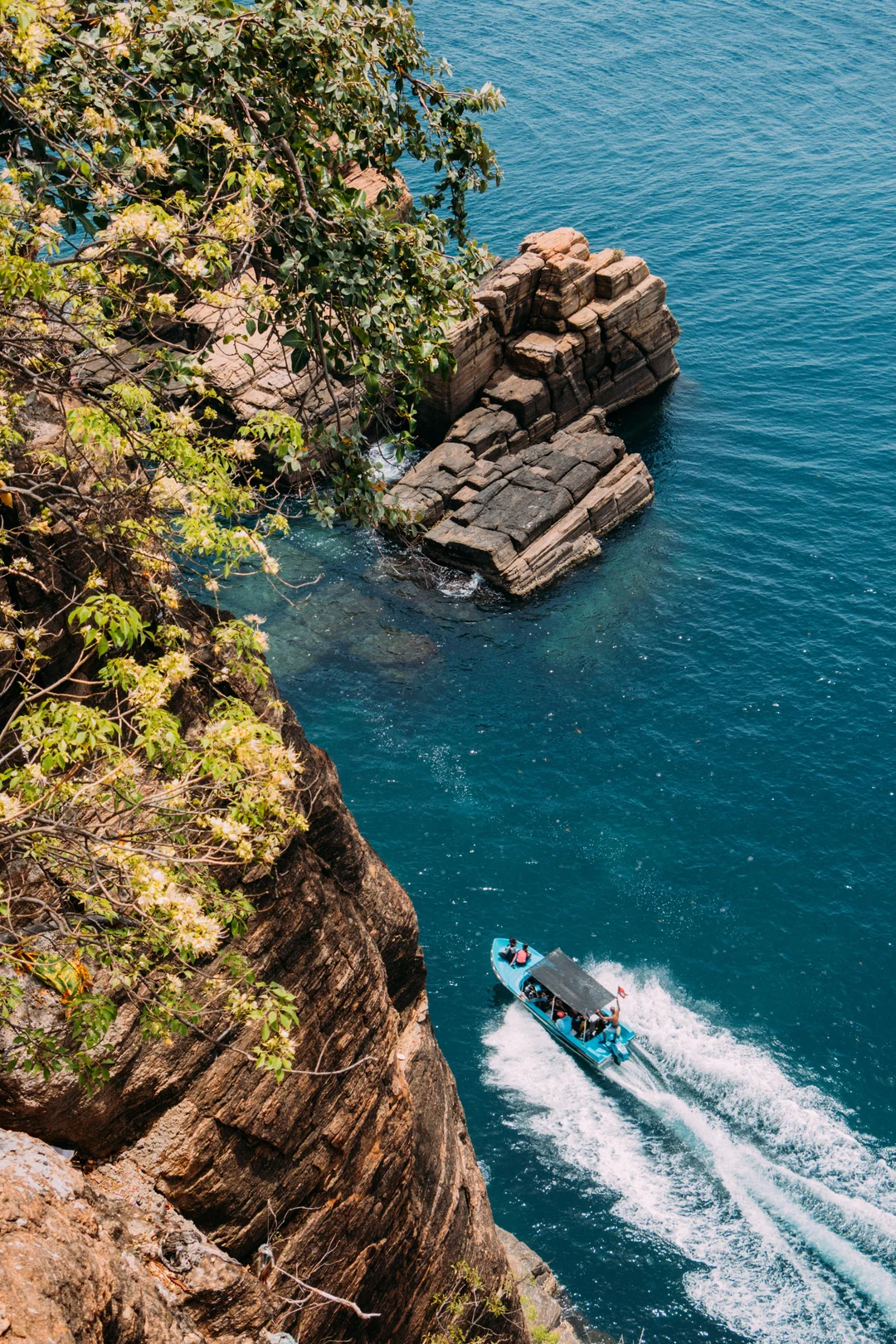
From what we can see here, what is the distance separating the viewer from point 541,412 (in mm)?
61750

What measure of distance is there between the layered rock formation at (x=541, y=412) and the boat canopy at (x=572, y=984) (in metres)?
20.7

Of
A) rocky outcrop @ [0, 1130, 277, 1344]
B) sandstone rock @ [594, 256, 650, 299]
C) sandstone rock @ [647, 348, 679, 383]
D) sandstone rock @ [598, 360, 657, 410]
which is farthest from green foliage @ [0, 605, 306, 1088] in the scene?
sandstone rock @ [647, 348, 679, 383]

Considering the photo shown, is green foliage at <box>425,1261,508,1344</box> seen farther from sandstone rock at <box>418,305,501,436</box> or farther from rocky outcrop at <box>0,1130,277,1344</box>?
sandstone rock at <box>418,305,501,436</box>

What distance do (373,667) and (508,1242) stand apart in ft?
83.0

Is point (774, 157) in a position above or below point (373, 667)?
above

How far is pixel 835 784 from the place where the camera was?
4350 cm

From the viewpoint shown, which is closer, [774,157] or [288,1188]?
[288,1188]

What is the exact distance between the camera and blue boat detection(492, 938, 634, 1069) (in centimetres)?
3628

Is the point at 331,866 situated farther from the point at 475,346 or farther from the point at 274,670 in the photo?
the point at 475,346

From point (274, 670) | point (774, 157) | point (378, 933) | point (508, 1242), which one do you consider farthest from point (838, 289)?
point (378, 933)

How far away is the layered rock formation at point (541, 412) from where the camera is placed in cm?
5425

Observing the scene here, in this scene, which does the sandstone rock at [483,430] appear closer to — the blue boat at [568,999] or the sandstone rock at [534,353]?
the sandstone rock at [534,353]

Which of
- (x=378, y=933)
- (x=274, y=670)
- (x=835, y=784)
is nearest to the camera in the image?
Result: (x=378, y=933)

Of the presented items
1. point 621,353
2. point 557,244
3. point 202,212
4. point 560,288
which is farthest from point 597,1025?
point 557,244
